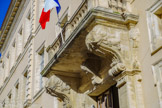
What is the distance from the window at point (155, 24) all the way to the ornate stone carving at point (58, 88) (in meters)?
4.29

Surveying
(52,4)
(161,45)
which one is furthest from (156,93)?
(52,4)

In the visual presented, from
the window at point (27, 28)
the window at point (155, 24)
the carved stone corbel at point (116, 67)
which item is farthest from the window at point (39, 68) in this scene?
the window at point (155, 24)

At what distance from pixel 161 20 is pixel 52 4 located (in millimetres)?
4588

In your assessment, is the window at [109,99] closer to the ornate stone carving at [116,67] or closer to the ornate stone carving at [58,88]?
the ornate stone carving at [58,88]

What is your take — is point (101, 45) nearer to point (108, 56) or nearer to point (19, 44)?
point (108, 56)

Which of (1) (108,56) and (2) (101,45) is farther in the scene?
(1) (108,56)

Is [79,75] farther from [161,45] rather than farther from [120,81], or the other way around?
[161,45]

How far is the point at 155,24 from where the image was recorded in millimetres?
8883

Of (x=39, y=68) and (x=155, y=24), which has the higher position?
(x=39, y=68)

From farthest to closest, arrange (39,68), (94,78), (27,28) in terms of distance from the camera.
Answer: (27,28) → (39,68) → (94,78)

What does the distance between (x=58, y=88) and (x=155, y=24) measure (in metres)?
4.53

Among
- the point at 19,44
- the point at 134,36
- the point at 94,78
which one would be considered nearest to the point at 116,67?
the point at 134,36

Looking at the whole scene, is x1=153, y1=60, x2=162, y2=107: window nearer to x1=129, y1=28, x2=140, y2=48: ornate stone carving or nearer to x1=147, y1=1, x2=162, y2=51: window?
x1=147, y1=1, x2=162, y2=51: window

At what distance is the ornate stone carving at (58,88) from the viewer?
11.8 m
